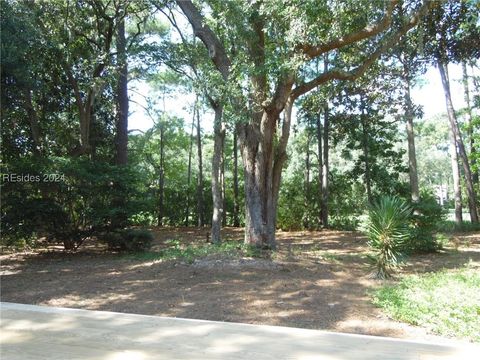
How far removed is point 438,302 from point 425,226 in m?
5.18

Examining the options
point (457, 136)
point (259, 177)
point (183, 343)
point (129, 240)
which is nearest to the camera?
point (183, 343)

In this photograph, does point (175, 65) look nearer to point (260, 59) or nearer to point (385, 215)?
point (260, 59)

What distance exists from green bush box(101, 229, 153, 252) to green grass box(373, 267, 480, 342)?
5957 mm

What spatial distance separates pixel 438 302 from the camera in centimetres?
454

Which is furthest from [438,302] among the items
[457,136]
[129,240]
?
[457,136]

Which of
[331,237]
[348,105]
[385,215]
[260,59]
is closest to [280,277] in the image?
[385,215]

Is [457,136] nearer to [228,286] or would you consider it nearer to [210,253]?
[210,253]

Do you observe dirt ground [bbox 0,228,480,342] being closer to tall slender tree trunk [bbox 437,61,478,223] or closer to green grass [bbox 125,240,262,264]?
green grass [bbox 125,240,262,264]

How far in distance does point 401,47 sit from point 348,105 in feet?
15.1

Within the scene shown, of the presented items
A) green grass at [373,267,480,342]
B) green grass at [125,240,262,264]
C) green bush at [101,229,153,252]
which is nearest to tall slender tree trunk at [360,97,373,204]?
green grass at [125,240,262,264]

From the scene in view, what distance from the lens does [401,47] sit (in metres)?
11.3

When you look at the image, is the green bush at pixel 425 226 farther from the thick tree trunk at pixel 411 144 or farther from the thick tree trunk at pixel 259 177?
the thick tree trunk at pixel 411 144

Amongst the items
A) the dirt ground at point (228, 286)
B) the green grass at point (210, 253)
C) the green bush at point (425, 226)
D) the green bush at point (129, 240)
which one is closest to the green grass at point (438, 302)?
the dirt ground at point (228, 286)

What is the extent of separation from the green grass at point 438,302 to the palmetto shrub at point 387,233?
0.45 m
